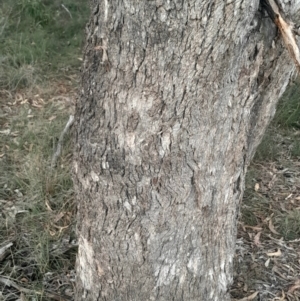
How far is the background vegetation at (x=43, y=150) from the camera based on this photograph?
8.83 ft

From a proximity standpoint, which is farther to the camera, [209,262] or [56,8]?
[56,8]

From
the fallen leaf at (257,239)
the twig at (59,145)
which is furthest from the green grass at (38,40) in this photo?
the fallen leaf at (257,239)

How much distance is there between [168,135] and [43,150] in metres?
2.09

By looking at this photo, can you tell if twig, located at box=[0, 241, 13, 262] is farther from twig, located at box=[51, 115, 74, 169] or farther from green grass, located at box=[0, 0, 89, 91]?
green grass, located at box=[0, 0, 89, 91]

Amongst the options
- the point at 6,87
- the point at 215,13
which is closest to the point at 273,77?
the point at 215,13

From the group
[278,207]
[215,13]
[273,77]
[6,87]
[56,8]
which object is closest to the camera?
[215,13]

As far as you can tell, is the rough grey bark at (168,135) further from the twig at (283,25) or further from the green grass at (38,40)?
the green grass at (38,40)

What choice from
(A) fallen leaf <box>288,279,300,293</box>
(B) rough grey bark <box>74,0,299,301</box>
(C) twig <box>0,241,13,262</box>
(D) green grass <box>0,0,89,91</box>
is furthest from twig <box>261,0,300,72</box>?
(D) green grass <box>0,0,89,91</box>

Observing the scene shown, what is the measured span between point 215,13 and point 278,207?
2.05m

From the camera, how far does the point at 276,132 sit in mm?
4109

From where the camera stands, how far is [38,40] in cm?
522

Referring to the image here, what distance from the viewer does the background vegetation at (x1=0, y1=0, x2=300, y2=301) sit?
2691 millimetres

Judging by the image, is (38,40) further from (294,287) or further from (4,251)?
(294,287)

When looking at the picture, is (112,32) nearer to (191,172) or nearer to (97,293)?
(191,172)
